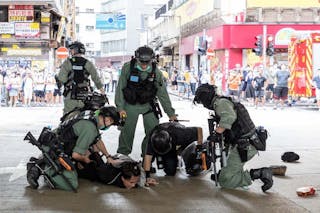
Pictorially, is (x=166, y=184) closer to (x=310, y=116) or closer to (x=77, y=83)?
(x=77, y=83)

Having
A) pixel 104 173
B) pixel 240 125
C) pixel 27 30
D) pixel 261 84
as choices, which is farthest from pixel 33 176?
pixel 27 30

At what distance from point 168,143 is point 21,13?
21.4 meters

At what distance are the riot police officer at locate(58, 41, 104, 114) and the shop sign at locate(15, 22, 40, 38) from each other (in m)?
18.5

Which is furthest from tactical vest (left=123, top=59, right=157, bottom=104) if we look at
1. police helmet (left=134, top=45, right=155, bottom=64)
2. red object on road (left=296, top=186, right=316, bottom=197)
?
red object on road (left=296, top=186, right=316, bottom=197)

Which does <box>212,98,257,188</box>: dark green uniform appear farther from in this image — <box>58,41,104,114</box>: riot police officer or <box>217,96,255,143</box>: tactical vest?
<box>58,41,104,114</box>: riot police officer

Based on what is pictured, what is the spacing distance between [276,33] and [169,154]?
27.5 m

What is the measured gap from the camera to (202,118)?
722 inches

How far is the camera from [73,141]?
7410 mm

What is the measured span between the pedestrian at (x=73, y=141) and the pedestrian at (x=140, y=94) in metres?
0.95

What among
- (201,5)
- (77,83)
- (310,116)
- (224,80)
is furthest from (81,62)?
(201,5)

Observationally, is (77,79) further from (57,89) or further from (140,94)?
(57,89)

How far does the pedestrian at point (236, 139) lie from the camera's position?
730 cm

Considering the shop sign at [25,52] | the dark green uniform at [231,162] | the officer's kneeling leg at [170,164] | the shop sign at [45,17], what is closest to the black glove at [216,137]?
the dark green uniform at [231,162]

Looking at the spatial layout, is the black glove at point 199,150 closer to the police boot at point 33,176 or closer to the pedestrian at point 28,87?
the police boot at point 33,176
